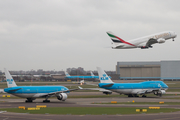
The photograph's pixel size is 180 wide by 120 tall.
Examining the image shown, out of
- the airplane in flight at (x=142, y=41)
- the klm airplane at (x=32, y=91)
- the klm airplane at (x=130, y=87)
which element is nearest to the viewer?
the klm airplane at (x=32, y=91)

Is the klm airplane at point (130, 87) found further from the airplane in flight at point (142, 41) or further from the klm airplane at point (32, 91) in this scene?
the klm airplane at point (32, 91)

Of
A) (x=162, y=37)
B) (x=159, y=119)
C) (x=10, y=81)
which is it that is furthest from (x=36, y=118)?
(x=162, y=37)

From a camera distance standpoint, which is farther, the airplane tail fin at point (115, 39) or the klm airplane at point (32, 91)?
the airplane tail fin at point (115, 39)

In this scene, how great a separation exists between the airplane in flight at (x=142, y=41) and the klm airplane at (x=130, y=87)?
9.58 meters

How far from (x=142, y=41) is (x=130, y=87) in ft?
41.1

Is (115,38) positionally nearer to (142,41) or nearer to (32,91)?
(142,41)

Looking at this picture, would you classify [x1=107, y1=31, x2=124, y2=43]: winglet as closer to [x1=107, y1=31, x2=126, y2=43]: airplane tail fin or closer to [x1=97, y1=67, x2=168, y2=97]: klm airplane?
[x1=107, y1=31, x2=126, y2=43]: airplane tail fin

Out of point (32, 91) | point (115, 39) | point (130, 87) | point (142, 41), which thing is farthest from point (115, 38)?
point (32, 91)

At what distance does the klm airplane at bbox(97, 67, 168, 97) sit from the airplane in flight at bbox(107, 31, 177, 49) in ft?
31.4

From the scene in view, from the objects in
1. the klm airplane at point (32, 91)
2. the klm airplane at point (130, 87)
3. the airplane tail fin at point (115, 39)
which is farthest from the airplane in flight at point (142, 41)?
the klm airplane at point (32, 91)

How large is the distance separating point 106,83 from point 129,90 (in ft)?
19.8

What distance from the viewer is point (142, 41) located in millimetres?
64188

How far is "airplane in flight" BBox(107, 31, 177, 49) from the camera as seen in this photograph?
206 ft

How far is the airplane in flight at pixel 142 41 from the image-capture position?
206ft
